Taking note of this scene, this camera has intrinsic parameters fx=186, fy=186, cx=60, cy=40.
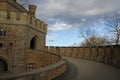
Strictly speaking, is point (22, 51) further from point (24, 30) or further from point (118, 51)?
point (118, 51)

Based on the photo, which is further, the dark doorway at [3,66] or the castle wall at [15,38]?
the dark doorway at [3,66]

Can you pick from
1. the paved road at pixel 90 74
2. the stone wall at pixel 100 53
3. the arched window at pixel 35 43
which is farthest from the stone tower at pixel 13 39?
the stone wall at pixel 100 53

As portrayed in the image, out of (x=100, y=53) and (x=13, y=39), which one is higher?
(x=13, y=39)

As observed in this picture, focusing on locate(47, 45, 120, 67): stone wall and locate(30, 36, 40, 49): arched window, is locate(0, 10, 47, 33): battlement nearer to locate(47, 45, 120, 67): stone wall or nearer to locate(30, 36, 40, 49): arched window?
locate(30, 36, 40, 49): arched window

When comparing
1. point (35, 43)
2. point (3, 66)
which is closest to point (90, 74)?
point (3, 66)

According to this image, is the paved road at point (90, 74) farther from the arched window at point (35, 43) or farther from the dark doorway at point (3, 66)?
the arched window at point (35, 43)

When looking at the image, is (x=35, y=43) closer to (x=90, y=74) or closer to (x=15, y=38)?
(x=15, y=38)

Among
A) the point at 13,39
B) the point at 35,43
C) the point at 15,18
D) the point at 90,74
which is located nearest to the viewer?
the point at 90,74

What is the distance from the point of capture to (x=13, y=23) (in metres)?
18.7

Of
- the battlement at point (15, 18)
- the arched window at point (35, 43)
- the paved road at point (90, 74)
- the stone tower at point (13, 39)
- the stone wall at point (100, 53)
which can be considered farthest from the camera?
the arched window at point (35, 43)

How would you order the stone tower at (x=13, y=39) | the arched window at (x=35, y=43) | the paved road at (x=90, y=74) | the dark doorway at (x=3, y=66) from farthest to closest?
the arched window at (x=35, y=43) < the dark doorway at (x=3, y=66) < the stone tower at (x=13, y=39) < the paved road at (x=90, y=74)

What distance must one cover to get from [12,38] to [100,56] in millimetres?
9469

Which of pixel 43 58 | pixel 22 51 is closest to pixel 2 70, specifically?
pixel 22 51

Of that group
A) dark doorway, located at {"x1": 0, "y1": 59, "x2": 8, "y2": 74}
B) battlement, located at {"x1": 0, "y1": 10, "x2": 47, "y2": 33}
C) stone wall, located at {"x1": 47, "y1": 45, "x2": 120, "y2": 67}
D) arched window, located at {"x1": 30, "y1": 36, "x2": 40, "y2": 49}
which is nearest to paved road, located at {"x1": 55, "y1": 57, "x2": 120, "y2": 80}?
stone wall, located at {"x1": 47, "y1": 45, "x2": 120, "y2": 67}
